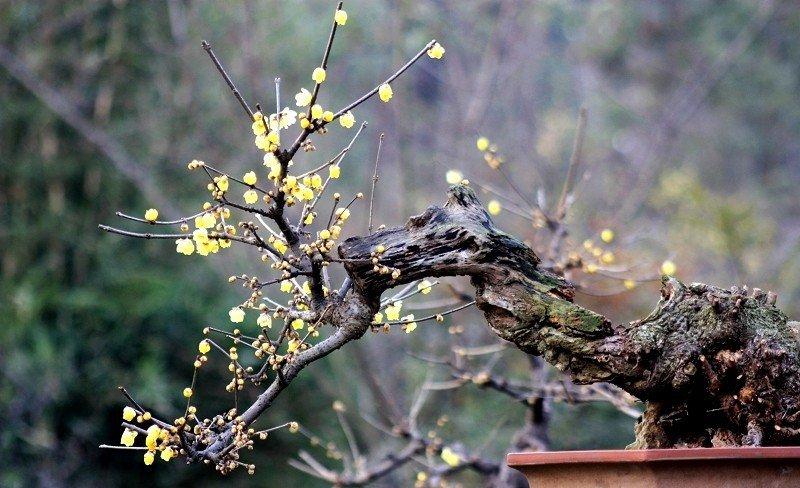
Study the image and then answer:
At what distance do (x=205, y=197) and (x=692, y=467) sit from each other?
4414 millimetres

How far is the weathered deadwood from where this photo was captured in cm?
135

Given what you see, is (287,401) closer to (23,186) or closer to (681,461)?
(23,186)

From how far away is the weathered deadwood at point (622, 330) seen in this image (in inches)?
53.1

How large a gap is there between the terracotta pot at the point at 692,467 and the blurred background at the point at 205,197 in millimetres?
1731

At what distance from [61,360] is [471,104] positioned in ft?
9.97

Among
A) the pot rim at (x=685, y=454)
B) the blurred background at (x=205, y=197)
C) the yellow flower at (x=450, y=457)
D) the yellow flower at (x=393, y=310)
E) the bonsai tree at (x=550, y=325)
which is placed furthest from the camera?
the blurred background at (x=205, y=197)

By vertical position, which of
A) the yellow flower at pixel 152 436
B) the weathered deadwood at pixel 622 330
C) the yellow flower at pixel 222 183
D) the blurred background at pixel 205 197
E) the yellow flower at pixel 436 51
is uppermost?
the blurred background at pixel 205 197

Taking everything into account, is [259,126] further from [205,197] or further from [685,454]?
[205,197]

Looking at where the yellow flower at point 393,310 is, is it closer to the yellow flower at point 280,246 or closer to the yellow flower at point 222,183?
the yellow flower at point 280,246

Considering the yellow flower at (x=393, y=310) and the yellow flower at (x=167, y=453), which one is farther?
the yellow flower at (x=393, y=310)

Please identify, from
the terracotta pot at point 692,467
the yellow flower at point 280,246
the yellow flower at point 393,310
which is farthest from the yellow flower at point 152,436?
the terracotta pot at point 692,467

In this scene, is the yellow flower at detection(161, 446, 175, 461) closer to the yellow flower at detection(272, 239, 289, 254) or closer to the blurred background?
the yellow flower at detection(272, 239, 289, 254)

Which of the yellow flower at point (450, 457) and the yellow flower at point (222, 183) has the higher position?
the yellow flower at point (222, 183)

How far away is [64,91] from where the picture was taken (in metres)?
5.07
